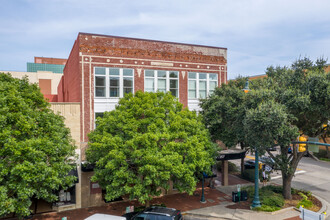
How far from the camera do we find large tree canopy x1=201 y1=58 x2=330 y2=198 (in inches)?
571

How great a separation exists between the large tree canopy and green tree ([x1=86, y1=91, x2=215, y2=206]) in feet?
9.26

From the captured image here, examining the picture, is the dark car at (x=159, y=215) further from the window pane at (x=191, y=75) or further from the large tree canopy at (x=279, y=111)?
the window pane at (x=191, y=75)

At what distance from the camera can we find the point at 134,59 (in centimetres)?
1980

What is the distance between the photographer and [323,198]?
19047mm

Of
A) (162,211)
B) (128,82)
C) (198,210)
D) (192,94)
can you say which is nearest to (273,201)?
(198,210)

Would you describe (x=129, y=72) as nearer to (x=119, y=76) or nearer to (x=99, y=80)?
(x=119, y=76)

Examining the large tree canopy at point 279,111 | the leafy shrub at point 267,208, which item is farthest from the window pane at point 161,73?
the leafy shrub at point 267,208

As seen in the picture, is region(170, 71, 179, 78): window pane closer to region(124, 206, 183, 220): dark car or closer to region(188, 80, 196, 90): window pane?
region(188, 80, 196, 90): window pane

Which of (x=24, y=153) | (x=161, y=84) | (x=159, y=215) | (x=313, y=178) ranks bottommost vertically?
(x=313, y=178)

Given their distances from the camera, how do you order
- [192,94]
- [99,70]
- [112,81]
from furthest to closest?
[192,94], [112,81], [99,70]

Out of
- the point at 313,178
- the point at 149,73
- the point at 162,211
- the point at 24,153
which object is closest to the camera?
the point at 24,153

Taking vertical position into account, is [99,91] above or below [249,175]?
above

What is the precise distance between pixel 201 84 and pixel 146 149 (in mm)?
10984

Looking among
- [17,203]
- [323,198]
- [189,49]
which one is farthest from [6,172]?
[323,198]
